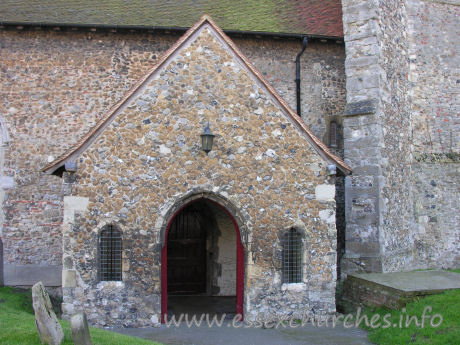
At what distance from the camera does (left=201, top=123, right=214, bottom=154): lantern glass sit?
31.3ft

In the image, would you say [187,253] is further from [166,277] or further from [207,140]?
[207,140]

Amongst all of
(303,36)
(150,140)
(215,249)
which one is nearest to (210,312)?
(215,249)

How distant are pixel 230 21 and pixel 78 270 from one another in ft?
25.5

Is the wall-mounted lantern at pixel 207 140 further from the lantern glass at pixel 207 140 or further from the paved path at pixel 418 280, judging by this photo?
the paved path at pixel 418 280

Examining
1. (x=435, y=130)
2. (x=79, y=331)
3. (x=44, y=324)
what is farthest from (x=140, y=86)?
(x=435, y=130)

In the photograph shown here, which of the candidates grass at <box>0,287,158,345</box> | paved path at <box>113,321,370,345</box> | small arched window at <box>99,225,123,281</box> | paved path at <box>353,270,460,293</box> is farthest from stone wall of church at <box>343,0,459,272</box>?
grass at <box>0,287,158,345</box>

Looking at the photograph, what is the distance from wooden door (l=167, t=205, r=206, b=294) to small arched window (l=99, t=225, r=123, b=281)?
4133mm

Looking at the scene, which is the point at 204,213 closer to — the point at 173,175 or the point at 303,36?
the point at 173,175

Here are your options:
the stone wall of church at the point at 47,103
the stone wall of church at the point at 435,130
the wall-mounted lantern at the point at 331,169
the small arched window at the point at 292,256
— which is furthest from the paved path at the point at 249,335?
the stone wall of church at the point at 435,130

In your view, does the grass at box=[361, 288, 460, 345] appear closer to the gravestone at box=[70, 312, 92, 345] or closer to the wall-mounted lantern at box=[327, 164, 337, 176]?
the wall-mounted lantern at box=[327, 164, 337, 176]

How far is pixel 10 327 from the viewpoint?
7719mm

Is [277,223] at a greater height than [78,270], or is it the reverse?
[277,223]

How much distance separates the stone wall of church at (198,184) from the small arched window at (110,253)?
6.1 inches

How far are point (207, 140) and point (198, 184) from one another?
88 cm
